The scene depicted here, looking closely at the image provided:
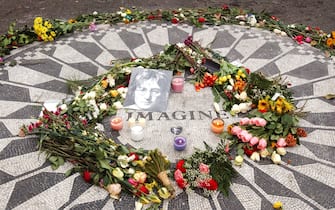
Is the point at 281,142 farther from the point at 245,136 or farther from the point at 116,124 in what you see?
the point at 116,124

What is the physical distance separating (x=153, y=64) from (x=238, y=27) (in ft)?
8.91

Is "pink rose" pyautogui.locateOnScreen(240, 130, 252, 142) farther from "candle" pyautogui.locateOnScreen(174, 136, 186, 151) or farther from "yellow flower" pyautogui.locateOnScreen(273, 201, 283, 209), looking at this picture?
"yellow flower" pyautogui.locateOnScreen(273, 201, 283, 209)

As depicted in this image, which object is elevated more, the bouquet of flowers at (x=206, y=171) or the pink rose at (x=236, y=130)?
the pink rose at (x=236, y=130)

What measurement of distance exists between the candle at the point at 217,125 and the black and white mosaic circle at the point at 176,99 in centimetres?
24

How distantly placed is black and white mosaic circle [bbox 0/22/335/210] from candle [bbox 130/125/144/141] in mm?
95

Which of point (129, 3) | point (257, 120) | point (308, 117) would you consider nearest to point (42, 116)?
point (257, 120)

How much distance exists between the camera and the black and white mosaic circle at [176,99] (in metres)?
4.32

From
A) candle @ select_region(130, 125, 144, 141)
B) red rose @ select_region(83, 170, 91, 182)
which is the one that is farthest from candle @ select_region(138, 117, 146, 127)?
red rose @ select_region(83, 170, 91, 182)

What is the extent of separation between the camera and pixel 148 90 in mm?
5934

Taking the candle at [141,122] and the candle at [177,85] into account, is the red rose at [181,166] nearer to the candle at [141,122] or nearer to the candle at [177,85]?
the candle at [141,122]

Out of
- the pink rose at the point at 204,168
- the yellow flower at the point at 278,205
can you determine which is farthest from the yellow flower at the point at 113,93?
the yellow flower at the point at 278,205

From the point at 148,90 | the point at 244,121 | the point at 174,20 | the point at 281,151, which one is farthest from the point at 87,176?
the point at 174,20

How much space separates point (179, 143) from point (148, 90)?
131cm

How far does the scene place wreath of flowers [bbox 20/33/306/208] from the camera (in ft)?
14.5
